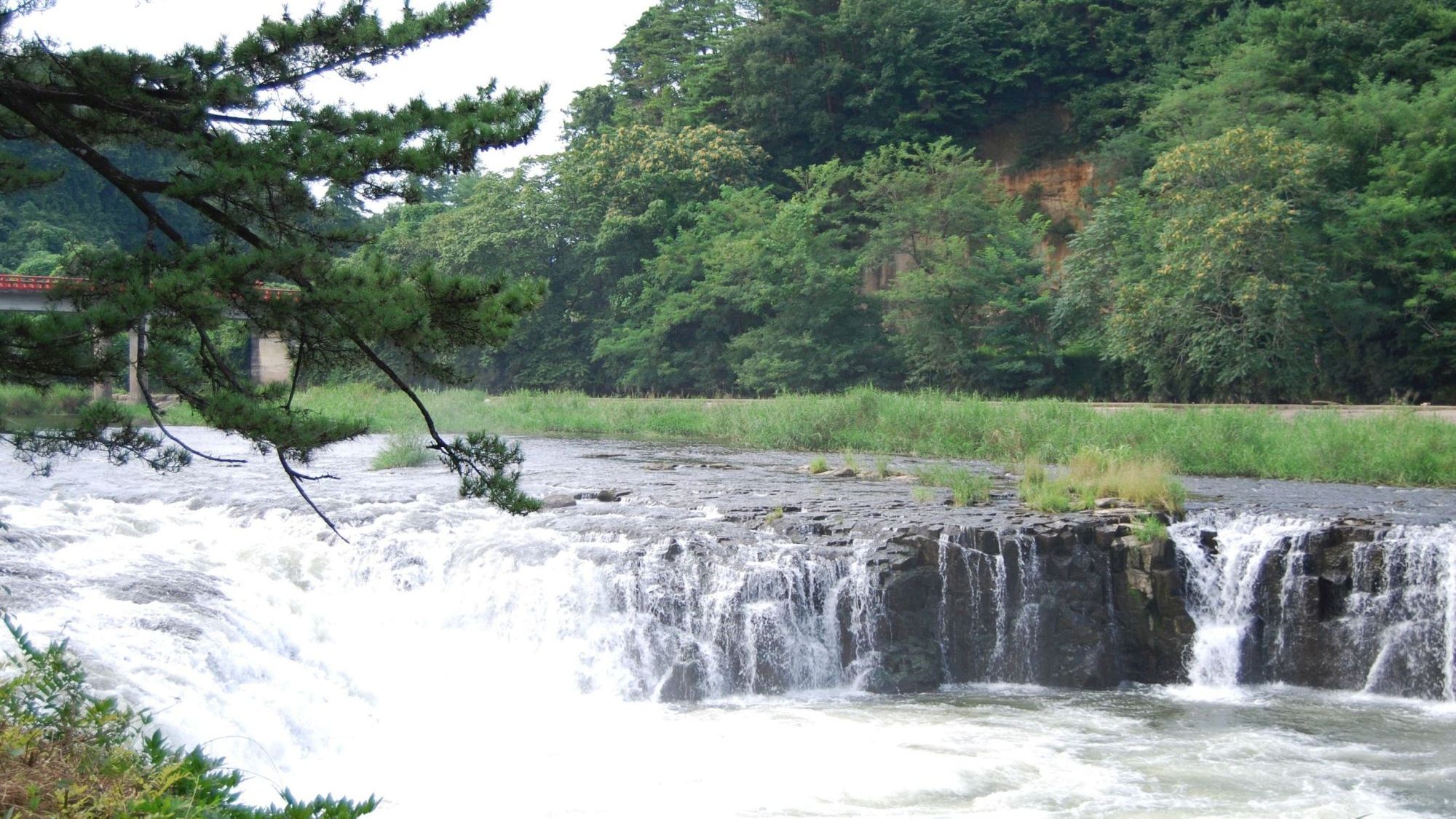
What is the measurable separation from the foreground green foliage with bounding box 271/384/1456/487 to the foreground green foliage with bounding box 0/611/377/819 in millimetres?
14201

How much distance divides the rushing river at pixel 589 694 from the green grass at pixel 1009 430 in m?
4.28

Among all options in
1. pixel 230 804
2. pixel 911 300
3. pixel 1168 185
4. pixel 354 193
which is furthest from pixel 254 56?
pixel 911 300

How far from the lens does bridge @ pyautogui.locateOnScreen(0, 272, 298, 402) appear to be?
650 cm

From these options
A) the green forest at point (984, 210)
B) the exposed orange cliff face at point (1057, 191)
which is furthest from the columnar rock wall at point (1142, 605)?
the exposed orange cliff face at point (1057, 191)

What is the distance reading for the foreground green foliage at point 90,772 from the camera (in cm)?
367

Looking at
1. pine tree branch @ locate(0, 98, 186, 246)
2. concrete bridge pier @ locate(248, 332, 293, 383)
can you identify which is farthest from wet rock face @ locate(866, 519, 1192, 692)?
concrete bridge pier @ locate(248, 332, 293, 383)

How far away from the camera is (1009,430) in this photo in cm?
2152


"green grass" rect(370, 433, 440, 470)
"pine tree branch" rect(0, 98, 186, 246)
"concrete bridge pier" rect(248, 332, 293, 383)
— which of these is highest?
"pine tree branch" rect(0, 98, 186, 246)

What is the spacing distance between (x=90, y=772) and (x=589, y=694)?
7370 mm

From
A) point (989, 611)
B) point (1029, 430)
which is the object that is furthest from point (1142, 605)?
point (1029, 430)

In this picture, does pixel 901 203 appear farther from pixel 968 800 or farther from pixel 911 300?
pixel 968 800

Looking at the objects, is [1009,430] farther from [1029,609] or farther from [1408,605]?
[1408,605]

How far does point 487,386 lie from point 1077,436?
2932cm

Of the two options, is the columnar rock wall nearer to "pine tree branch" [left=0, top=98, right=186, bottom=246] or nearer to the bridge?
the bridge
